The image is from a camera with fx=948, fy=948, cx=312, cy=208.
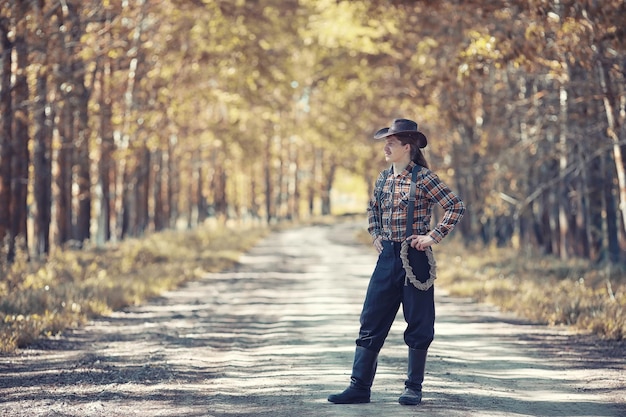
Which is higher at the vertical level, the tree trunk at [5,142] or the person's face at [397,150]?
the tree trunk at [5,142]

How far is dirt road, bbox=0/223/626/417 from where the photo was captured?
683 centimetres

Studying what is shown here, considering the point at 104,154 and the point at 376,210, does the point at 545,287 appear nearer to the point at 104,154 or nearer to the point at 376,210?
the point at 376,210

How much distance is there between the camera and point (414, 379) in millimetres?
6863

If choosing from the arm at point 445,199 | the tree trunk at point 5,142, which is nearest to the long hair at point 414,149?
the arm at point 445,199

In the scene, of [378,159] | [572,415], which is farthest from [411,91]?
[572,415]

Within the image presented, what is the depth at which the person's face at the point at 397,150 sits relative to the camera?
695 centimetres

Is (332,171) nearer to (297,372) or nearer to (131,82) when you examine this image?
(131,82)

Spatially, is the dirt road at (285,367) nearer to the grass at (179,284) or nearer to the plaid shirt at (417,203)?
the grass at (179,284)

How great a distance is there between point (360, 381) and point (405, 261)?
95 cm

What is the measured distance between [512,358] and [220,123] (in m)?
29.7

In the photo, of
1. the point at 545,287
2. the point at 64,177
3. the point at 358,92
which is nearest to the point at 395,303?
the point at 545,287

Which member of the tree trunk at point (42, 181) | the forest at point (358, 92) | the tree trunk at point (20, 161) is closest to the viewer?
the forest at point (358, 92)

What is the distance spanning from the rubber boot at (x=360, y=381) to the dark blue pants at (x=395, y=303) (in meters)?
0.07

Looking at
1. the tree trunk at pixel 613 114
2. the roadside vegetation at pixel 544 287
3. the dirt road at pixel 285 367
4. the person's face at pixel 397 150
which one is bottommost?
the dirt road at pixel 285 367
